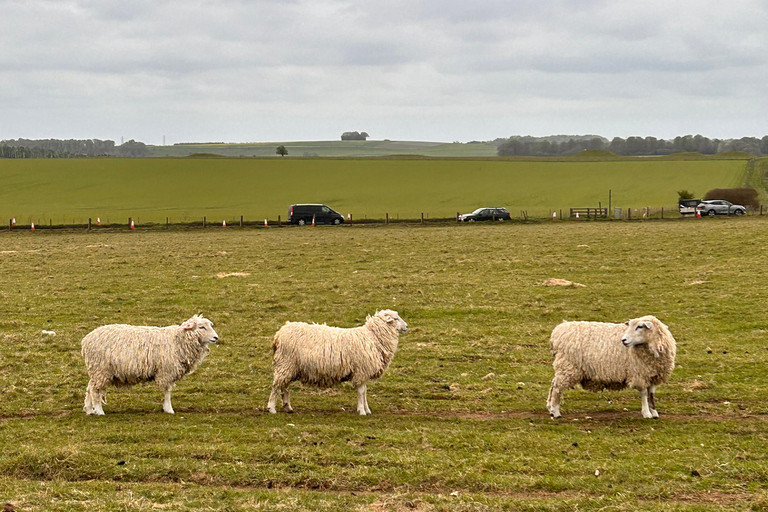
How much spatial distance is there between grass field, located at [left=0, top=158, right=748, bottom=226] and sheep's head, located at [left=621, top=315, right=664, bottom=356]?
185 feet

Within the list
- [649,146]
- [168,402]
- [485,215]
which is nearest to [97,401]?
[168,402]

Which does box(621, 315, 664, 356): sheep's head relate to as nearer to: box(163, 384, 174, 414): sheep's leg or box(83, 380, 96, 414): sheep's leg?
box(163, 384, 174, 414): sheep's leg

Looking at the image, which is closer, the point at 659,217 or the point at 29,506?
the point at 29,506

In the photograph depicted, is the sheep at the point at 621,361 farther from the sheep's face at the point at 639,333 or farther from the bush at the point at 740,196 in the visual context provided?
the bush at the point at 740,196

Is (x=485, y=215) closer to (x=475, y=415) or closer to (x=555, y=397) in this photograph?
(x=555, y=397)

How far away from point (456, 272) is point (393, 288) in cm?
483

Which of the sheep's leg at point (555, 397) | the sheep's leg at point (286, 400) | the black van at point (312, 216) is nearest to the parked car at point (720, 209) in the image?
the black van at point (312, 216)

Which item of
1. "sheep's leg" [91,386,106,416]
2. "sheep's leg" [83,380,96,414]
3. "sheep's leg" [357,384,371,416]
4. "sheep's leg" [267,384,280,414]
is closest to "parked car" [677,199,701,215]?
"sheep's leg" [357,384,371,416]

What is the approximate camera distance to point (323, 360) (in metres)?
12.1

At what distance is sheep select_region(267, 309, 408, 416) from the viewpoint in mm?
12055

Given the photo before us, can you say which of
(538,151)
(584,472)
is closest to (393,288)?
(584,472)

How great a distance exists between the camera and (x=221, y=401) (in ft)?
41.4

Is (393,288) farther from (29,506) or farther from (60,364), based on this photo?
(29,506)

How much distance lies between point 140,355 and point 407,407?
473 centimetres
